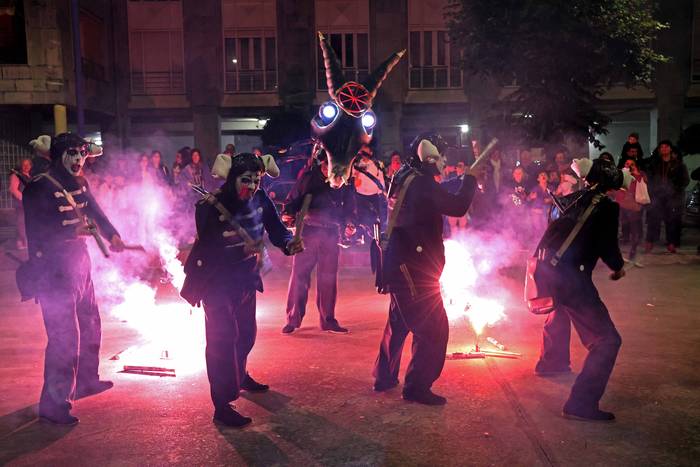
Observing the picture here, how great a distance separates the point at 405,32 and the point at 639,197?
15.5 meters

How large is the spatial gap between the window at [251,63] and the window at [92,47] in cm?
451

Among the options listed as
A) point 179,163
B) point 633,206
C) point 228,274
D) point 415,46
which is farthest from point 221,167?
point 415,46

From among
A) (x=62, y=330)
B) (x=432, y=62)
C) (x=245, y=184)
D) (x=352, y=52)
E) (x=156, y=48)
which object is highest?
(x=156, y=48)

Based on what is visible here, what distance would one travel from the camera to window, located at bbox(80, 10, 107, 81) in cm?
2367

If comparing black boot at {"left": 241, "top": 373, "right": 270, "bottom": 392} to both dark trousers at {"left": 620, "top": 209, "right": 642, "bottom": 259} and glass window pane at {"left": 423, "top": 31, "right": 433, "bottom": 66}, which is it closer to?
dark trousers at {"left": 620, "top": 209, "right": 642, "bottom": 259}

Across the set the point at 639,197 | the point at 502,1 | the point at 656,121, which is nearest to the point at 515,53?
the point at 502,1

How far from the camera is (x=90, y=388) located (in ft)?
18.0

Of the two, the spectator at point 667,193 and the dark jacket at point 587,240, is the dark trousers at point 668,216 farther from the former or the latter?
the dark jacket at point 587,240

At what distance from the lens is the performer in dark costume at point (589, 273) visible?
473 cm

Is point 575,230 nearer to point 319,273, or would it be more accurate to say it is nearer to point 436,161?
point 436,161

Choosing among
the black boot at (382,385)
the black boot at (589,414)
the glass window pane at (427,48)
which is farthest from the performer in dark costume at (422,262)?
the glass window pane at (427,48)

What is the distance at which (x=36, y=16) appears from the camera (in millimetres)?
19969

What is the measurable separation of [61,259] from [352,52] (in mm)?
22344

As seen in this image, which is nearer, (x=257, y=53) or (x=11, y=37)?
(x=11, y=37)
